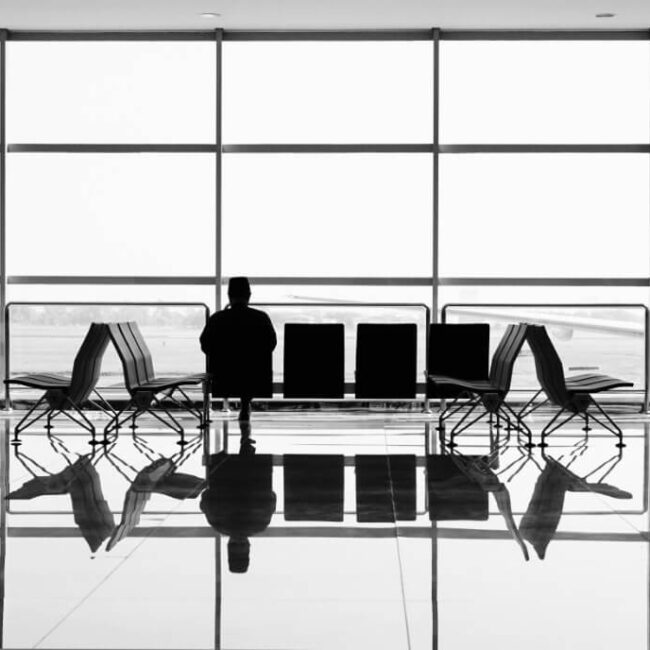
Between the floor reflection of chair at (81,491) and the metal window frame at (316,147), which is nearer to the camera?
the floor reflection of chair at (81,491)

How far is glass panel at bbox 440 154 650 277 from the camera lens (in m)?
10.5

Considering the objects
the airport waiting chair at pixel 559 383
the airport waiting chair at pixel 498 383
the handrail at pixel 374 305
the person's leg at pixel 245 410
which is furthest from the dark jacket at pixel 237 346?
the airport waiting chair at pixel 559 383

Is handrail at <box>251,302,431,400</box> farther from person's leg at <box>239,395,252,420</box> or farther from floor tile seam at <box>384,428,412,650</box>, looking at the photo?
floor tile seam at <box>384,428,412,650</box>

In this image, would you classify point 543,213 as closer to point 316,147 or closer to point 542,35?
point 542,35

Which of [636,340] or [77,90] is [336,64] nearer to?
[77,90]

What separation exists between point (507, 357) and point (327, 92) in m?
3.66

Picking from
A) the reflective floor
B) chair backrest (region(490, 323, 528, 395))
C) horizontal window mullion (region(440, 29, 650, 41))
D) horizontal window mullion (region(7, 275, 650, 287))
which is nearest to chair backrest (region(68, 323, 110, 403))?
the reflective floor

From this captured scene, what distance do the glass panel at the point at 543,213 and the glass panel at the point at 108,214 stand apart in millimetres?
2260

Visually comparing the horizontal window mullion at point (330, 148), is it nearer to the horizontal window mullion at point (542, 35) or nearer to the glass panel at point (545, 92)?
the glass panel at point (545, 92)

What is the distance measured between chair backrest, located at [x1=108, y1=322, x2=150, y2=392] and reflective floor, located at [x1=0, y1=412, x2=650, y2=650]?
854 mm

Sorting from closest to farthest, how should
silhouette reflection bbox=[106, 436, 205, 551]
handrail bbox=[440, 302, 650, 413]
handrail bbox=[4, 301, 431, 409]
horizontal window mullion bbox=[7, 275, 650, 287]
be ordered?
1. silhouette reflection bbox=[106, 436, 205, 551]
2. handrail bbox=[440, 302, 650, 413]
3. handrail bbox=[4, 301, 431, 409]
4. horizontal window mullion bbox=[7, 275, 650, 287]
